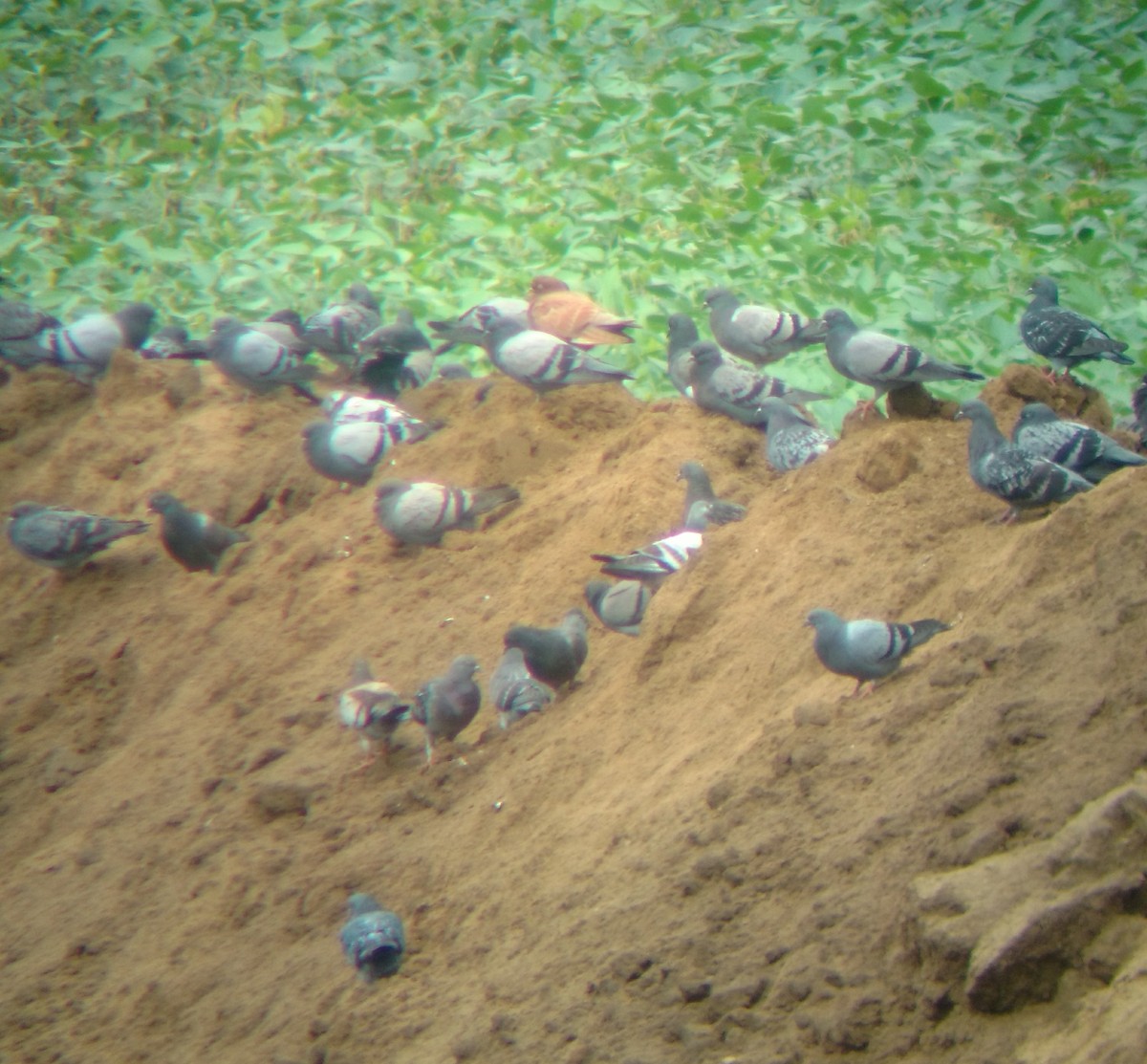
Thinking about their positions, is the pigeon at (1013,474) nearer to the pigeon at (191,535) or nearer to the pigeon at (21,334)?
the pigeon at (191,535)

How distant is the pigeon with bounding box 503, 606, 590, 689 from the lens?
519 centimetres

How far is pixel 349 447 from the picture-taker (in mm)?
6949

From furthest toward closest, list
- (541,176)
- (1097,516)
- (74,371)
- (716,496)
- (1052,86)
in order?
(541,176), (1052,86), (74,371), (716,496), (1097,516)

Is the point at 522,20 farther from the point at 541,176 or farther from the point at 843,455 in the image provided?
the point at 843,455

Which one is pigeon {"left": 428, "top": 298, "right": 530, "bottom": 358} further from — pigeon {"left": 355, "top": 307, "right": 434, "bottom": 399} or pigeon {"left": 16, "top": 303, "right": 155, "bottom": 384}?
pigeon {"left": 16, "top": 303, "right": 155, "bottom": 384}

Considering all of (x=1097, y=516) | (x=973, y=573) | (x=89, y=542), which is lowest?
(x=89, y=542)

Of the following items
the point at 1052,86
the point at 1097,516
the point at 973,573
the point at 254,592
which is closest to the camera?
the point at 1097,516

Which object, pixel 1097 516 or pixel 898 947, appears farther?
pixel 1097 516

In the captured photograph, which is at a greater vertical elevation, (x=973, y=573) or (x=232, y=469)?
(x=973, y=573)

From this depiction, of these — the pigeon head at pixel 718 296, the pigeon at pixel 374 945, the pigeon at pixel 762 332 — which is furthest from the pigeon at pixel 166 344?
the pigeon at pixel 374 945

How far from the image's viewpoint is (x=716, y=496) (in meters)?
5.92

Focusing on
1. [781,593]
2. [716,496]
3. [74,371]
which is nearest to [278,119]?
[74,371]

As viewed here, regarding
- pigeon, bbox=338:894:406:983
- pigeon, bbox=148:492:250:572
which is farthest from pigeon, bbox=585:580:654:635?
pigeon, bbox=148:492:250:572

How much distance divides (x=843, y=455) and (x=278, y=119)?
947 cm
